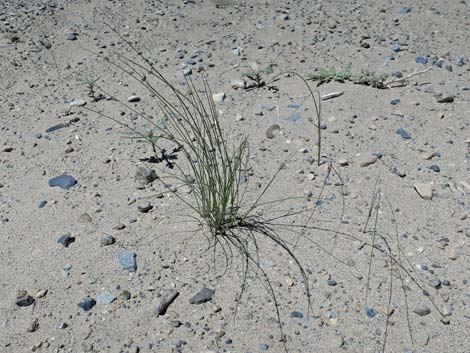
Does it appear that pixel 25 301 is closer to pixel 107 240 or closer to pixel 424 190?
pixel 107 240

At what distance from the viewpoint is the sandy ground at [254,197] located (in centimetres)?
202

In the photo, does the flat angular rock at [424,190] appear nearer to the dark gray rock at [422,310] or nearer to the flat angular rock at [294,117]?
the dark gray rock at [422,310]

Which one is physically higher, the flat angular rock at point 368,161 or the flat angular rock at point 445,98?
the flat angular rock at point 445,98

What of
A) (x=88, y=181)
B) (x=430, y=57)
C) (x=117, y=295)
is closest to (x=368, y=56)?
(x=430, y=57)

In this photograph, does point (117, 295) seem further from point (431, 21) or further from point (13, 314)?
point (431, 21)

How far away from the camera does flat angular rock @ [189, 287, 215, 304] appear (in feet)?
6.84

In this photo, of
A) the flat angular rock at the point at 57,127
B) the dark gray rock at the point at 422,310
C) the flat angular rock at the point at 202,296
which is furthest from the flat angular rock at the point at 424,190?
the flat angular rock at the point at 57,127

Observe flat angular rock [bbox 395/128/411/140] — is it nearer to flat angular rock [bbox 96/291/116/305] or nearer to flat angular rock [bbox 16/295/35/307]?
flat angular rock [bbox 96/291/116/305]

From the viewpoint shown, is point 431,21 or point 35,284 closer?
point 35,284

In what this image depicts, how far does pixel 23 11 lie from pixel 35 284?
9.61 feet

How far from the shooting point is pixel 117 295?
2.13 m

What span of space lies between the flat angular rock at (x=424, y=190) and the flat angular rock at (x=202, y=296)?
105 cm

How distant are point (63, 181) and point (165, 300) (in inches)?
37.3

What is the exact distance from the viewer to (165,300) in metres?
2.08
